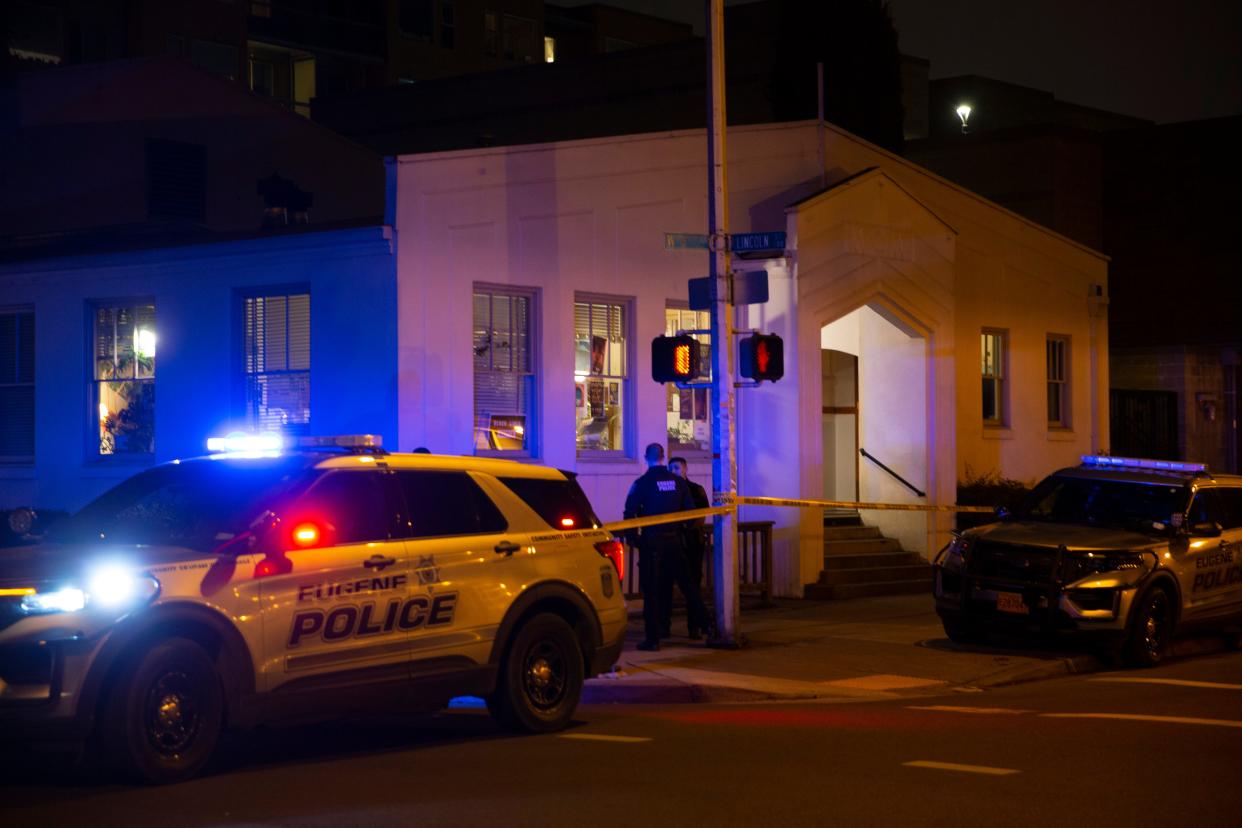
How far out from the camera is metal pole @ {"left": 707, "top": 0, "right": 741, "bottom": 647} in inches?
591

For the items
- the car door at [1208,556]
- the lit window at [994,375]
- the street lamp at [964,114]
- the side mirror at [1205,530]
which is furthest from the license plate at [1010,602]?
the street lamp at [964,114]

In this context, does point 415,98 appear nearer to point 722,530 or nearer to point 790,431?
point 790,431

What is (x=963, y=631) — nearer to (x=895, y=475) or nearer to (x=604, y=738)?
(x=604, y=738)

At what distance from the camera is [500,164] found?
18.1 metres

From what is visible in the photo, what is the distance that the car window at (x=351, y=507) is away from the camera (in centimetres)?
956

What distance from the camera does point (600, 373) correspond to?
1927 centimetres

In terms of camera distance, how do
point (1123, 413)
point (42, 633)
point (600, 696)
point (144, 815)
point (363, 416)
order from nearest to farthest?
point (144, 815) → point (42, 633) → point (600, 696) → point (363, 416) → point (1123, 413)

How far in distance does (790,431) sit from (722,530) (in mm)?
5241

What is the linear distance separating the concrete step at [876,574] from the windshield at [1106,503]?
4.61 metres

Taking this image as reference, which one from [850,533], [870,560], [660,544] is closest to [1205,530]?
[660,544]

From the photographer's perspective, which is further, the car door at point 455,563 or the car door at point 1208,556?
the car door at point 1208,556

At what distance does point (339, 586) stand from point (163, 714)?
52.1 inches

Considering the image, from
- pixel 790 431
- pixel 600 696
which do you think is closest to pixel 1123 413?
pixel 790 431

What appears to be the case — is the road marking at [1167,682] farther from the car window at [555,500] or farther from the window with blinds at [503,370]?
the window with blinds at [503,370]
